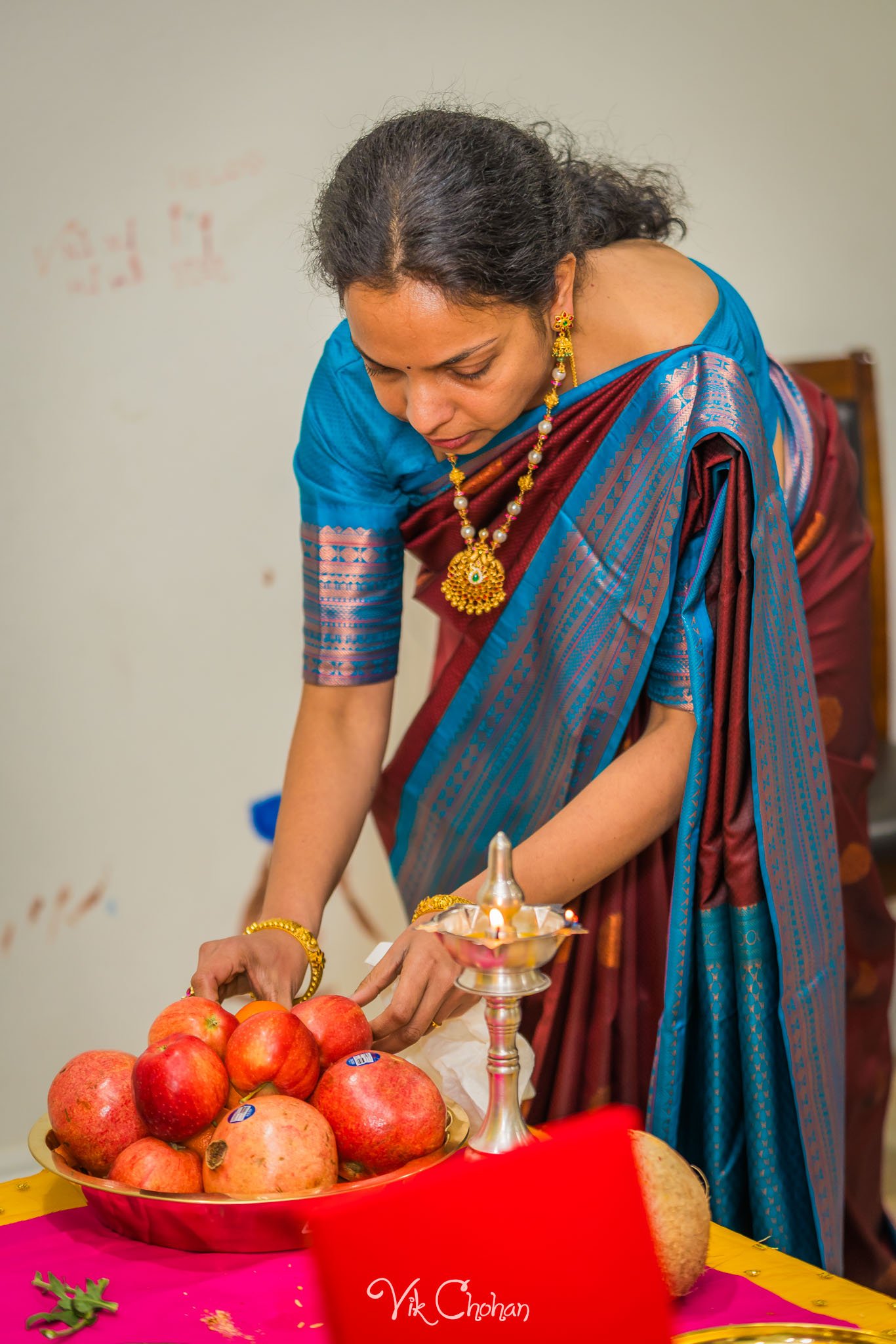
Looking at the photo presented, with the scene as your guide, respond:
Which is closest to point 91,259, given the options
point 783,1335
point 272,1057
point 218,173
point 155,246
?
point 155,246

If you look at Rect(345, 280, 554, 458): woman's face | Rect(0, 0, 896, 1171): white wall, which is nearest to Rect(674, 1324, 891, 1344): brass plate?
Rect(345, 280, 554, 458): woman's face

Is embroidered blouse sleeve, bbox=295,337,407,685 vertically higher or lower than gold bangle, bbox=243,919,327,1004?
higher

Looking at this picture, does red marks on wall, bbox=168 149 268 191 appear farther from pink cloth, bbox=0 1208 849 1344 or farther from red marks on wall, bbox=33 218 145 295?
pink cloth, bbox=0 1208 849 1344

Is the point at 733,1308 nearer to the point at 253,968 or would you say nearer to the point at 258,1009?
the point at 258,1009

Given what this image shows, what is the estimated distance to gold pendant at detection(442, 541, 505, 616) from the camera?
3.94 ft

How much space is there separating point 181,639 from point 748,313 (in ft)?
3.71

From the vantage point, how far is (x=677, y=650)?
1.05m

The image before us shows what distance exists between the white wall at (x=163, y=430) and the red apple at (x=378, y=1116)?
132 centimetres

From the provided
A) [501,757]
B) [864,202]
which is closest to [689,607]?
[501,757]

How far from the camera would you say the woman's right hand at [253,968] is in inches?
35.4

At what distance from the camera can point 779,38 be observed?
2316 mm

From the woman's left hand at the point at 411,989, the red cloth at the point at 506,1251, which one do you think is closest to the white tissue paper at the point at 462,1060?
the woman's left hand at the point at 411,989

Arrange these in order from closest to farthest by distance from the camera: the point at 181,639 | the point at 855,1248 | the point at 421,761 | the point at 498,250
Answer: the point at 498,250, the point at 855,1248, the point at 421,761, the point at 181,639

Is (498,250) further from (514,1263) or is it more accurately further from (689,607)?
(514,1263)
